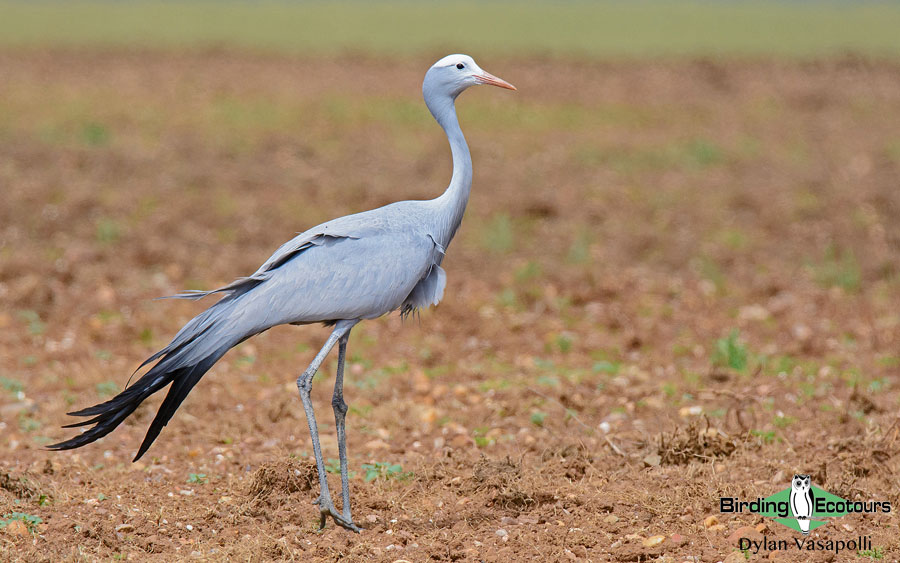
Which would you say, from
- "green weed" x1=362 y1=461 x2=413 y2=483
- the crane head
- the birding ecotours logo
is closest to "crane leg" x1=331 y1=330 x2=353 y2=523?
"green weed" x1=362 y1=461 x2=413 y2=483

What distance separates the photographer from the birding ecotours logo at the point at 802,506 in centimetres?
519

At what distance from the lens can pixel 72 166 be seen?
14.2 metres

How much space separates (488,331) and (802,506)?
443 centimetres

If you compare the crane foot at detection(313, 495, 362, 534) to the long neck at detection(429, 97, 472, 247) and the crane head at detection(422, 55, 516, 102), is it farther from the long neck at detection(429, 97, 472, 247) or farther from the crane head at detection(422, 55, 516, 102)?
the crane head at detection(422, 55, 516, 102)

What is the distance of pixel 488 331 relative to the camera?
9.31 m

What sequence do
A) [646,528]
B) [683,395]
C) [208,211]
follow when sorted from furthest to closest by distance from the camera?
[208,211], [683,395], [646,528]

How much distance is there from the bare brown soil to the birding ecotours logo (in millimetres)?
92

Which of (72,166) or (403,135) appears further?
(403,135)

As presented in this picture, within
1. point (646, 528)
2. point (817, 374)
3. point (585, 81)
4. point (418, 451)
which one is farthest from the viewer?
point (585, 81)

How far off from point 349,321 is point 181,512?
4.53 feet

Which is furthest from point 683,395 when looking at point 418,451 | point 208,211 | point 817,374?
point 208,211

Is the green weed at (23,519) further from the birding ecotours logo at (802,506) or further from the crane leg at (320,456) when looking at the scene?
the birding ecotours logo at (802,506)

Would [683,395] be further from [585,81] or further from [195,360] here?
[585,81]

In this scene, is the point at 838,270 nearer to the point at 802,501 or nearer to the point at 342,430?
the point at 802,501
